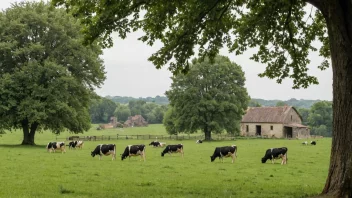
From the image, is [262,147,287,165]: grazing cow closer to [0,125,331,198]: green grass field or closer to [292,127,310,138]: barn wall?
[0,125,331,198]: green grass field

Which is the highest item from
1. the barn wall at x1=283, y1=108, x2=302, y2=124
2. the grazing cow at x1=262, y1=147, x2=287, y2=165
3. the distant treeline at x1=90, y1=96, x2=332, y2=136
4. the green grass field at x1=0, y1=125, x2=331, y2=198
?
the distant treeline at x1=90, y1=96, x2=332, y2=136

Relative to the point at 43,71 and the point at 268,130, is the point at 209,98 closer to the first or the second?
the point at 268,130

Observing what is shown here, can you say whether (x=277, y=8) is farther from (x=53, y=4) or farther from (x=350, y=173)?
(x=53, y=4)

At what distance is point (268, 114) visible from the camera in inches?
2766

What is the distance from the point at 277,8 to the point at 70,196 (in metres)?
8.67

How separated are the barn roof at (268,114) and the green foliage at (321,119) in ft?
125

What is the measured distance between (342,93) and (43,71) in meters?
31.0

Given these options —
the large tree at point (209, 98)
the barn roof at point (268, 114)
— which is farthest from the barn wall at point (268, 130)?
the large tree at point (209, 98)

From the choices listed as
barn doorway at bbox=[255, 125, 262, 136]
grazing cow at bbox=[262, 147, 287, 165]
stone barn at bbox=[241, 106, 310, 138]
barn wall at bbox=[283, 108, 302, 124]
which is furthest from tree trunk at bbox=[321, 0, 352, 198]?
barn doorway at bbox=[255, 125, 262, 136]

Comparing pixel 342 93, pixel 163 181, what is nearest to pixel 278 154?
pixel 163 181

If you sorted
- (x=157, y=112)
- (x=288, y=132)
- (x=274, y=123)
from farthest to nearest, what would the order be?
(x=157, y=112)
(x=288, y=132)
(x=274, y=123)

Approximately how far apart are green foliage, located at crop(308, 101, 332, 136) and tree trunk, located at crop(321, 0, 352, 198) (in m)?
102

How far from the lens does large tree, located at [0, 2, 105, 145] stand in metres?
34.1

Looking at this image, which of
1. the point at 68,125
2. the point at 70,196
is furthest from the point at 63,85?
the point at 70,196
